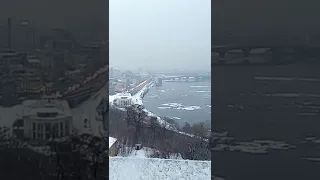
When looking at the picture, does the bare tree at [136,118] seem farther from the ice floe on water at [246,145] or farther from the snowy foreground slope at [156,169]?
the ice floe on water at [246,145]

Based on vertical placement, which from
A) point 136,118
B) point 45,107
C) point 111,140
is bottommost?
point 111,140

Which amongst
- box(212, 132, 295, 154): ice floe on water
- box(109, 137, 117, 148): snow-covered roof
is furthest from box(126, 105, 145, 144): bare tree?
box(212, 132, 295, 154): ice floe on water

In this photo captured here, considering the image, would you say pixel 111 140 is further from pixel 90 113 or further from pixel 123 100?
pixel 90 113

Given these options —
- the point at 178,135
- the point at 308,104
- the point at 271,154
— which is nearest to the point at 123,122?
the point at 178,135

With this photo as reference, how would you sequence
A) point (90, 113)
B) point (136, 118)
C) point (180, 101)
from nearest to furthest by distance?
point (90, 113) < point (180, 101) < point (136, 118)

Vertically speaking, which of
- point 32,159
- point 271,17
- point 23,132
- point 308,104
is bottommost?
point 32,159

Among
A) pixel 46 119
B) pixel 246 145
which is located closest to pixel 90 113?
pixel 46 119

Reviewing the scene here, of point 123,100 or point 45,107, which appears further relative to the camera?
point 123,100

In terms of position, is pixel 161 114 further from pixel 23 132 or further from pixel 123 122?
pixel 23 132
